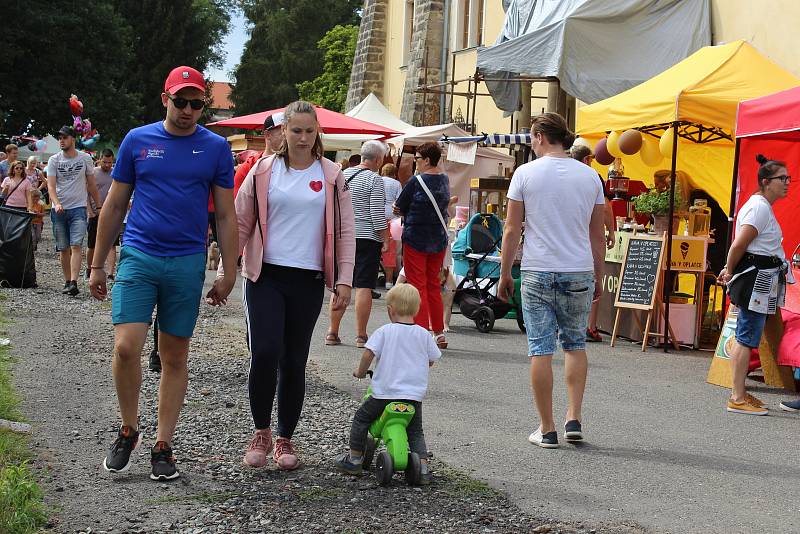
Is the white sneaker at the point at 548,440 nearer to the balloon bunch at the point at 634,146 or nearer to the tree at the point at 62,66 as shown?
the balloon bunch at the point at 634,146

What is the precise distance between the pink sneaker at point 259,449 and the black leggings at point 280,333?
1.7 inches

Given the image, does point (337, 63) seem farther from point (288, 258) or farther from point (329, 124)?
point (288, 258)

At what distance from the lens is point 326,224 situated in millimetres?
5930

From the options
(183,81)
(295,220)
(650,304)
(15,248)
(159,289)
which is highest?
(183,81)

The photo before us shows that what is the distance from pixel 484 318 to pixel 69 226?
5.27 meters

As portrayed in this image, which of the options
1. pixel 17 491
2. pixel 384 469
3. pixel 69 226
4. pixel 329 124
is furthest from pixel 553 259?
pixel 329 124

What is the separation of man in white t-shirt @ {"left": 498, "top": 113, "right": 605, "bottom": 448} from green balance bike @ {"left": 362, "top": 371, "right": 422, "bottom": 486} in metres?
1.32

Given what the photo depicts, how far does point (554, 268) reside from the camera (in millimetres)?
6953

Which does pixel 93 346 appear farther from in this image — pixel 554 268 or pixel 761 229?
pixel 761 229

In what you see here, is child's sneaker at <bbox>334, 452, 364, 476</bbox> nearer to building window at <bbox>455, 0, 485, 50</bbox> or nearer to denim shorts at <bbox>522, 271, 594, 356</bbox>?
denim shorts at <bbox>522, 271, 594, 356</bbox>

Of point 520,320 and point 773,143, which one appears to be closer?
point 773,143

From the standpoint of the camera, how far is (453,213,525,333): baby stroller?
1297cm

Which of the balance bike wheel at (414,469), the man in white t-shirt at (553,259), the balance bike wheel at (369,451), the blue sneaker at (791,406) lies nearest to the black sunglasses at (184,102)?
the balance bike wheel at (369,451)

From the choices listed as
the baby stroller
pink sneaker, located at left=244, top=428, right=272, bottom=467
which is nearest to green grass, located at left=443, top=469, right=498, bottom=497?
pink sneaker, located at left=244, top=428, right=272, bottom=467
